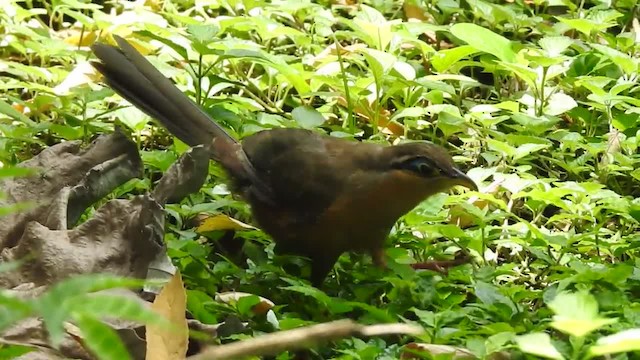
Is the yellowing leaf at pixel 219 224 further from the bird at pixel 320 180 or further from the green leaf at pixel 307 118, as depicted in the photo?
the green leaf at pixel 307 118

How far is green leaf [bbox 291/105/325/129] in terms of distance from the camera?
3988mm

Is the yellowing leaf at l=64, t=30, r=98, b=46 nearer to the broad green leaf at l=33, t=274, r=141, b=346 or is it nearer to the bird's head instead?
the bird's head

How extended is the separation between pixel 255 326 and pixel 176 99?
1.30 metres

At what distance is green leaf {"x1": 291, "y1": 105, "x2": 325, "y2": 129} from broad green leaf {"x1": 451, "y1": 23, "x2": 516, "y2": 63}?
2.82 feet

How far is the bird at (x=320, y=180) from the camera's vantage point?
3123mm

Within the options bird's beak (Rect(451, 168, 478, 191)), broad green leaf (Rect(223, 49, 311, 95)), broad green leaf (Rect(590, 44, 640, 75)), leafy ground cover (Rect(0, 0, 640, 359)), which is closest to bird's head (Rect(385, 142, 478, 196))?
bird's beak (Rect(451, 168, 478, 191))

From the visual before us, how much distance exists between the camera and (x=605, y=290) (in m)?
2.71

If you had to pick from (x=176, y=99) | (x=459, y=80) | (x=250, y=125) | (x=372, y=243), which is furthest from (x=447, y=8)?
(x=372, y=243)

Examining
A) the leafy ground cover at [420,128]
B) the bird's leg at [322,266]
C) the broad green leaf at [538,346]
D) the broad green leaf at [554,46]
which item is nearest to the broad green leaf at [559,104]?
the leafy ground cover at [420,128]

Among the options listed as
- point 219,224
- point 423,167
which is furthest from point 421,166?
point 219,224

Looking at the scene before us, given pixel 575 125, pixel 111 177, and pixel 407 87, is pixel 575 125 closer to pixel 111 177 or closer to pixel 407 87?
pixel 407 87

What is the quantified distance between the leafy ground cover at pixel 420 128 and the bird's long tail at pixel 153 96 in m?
0.14

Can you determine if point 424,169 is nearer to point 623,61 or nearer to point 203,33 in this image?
point 203,33

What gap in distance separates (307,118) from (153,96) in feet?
2.34
